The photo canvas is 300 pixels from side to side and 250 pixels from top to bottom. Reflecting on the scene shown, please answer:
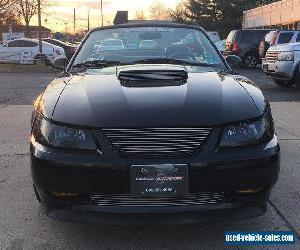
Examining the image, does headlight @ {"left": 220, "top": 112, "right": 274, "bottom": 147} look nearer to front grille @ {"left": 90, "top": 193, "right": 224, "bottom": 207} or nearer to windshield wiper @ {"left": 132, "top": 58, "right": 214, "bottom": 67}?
front grille @ {"left": 90, "top": 193, "right": 224, "bottom": 207}

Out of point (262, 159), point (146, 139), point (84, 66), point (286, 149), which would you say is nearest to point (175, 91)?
point (146, 139)

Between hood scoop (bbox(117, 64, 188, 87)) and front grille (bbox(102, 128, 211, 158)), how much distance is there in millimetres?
597

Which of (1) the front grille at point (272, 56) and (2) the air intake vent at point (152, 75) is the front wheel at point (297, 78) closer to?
(1) the front grille at point (272, 56)

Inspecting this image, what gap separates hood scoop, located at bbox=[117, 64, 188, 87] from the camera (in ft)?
11.6

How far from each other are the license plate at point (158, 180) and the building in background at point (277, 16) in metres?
27.7

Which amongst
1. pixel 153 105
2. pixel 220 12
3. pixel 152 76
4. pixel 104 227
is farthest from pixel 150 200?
pixel 220 12

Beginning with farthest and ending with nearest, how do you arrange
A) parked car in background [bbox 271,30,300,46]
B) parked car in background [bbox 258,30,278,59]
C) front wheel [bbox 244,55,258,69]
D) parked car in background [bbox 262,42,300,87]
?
1. front wheel [bbox 244,55,258,69]
2. parked car in background [bbox 258,30,278,59]
3. parked car in background [bbox 271,30,300,46]
4. parked car in background [bbox 262,42,300,87]

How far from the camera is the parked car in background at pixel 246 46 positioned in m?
23.5

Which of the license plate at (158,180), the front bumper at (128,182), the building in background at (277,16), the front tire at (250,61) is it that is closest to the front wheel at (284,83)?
the front tire at (250,61)

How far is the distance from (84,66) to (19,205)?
1.31 m

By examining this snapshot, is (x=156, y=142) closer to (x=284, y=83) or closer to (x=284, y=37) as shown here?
(x=284, y=83)

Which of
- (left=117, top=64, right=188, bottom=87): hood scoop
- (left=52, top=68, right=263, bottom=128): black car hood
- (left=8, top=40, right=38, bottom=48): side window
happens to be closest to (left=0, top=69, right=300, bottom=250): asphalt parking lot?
(left=52, top=68, right=263, bottom=128): black car hood

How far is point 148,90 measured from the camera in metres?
3.39

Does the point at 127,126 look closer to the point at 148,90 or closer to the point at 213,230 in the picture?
the point at 148,90
